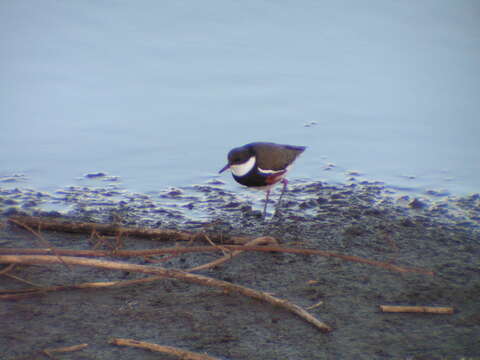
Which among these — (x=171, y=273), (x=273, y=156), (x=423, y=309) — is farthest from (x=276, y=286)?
(x=273, y=156)

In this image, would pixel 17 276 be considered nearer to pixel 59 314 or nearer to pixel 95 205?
pixel 59 314

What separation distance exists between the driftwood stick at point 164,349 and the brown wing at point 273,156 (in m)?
2.45

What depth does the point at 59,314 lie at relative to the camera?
2.65 meters

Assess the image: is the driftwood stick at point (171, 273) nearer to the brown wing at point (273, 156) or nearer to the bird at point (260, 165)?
the bird at point (260, 165)

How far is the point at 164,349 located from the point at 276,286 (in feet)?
3.02

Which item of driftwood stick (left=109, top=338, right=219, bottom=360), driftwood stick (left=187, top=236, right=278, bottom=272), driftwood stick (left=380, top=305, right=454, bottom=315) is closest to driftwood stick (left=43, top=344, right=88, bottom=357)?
driftwood stick (left=109, top=338, right=219, bottom=360)

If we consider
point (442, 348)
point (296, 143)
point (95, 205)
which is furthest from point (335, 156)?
point (442, 348)

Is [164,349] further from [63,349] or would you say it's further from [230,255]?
[230,255]

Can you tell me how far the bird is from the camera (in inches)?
177

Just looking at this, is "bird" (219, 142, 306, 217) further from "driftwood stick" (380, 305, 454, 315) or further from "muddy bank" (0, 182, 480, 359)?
"driftwood stick" (380, 305, 454, 315)

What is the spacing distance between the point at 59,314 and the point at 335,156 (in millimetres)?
3573

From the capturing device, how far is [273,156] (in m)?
4.77

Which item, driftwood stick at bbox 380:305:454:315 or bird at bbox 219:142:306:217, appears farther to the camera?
bird at bbox 219:142:306:217

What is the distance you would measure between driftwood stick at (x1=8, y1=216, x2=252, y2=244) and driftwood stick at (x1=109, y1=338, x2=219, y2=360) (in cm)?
115
